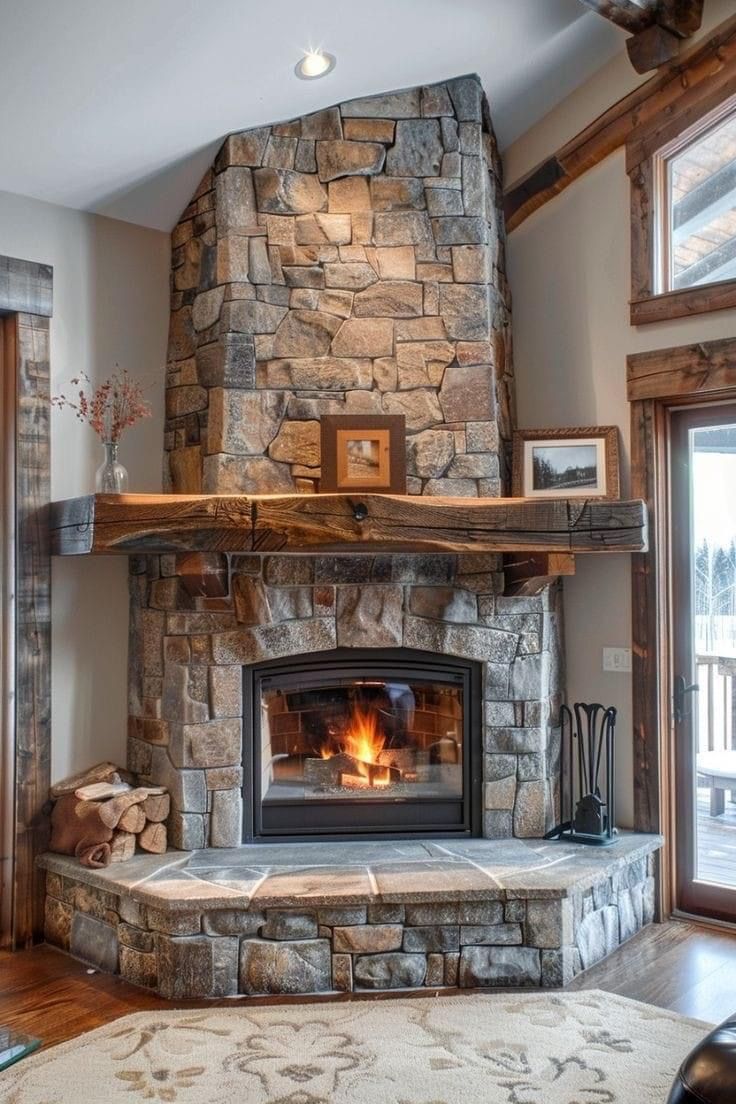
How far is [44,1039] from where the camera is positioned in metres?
2.79

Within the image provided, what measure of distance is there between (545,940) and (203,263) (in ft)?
9.00

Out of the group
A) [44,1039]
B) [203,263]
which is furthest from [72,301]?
[44,1039]

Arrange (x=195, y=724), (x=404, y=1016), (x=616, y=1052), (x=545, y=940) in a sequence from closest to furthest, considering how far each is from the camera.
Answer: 1. (x=616, y=1052)
2. (x=404, y=1016)
3. (x=545, y=940)
4. (x=195, y=724)

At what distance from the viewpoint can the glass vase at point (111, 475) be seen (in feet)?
11.2

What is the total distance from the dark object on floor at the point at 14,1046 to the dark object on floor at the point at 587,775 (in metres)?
1.92

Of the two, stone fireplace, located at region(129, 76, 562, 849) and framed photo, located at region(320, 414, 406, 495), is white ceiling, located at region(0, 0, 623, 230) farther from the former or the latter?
framed photo, located at region(320, 414, 406, 495)

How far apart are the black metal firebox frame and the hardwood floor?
0.69 metres

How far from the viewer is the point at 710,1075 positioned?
5.32 ft

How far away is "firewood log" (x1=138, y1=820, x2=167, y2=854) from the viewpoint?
3.48 m

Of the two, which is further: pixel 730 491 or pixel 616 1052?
pixel 730 491

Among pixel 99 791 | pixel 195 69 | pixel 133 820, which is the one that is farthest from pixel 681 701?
pixel 195 69

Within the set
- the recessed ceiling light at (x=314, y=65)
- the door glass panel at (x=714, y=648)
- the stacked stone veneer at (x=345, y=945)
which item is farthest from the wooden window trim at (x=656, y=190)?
the stacked stone veneer at (x=345, y=945)

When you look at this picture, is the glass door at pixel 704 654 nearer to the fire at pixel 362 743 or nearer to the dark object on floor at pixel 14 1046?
the fire at pixel 362 743

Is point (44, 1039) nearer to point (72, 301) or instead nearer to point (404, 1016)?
point (404, 1016)
